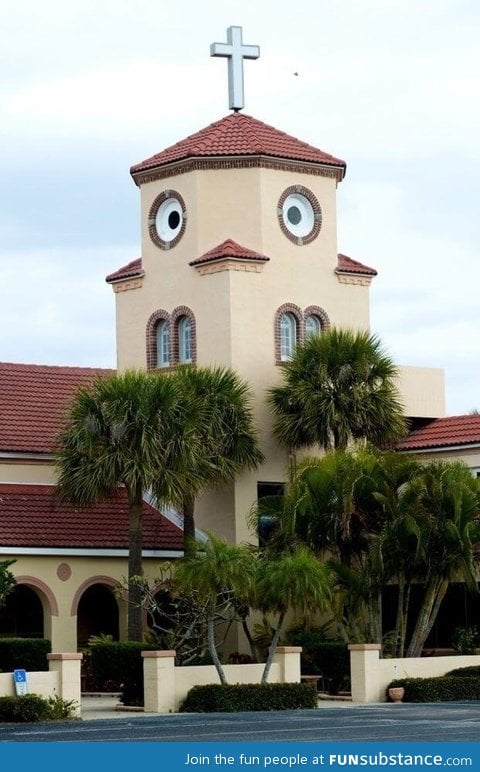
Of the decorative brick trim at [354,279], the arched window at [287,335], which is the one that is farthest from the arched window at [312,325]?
the decorative brick trim at [354,279]

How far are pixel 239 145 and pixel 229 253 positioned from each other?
131 inches

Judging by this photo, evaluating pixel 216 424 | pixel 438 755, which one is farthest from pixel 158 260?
pixel 438 755

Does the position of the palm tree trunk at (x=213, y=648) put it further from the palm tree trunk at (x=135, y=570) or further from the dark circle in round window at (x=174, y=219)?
the dark circle in round window at (x=174, y=219)

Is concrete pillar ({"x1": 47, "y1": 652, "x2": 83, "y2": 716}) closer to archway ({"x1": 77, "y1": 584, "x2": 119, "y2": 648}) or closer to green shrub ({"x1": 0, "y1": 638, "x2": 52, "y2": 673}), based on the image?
green shrub ({"x1": 0, "y1": 638, "x2": 52, "y2": 673})

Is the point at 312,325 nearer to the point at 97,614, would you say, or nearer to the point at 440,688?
the point at 97,614

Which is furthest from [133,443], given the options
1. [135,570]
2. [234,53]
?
[234,53]

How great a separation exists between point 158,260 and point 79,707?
17423 millimetres

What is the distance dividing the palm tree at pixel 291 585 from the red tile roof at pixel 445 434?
1146 cm

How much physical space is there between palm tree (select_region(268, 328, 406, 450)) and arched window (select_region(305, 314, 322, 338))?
8.39ft

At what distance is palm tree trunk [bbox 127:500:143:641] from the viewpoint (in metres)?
42.4

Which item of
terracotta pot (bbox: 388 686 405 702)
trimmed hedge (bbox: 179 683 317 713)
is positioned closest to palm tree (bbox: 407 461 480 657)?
terracotta pot (bbox: 388 686 405 702)

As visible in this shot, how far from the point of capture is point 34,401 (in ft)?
163

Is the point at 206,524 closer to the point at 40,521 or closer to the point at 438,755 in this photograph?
the point at 40,521

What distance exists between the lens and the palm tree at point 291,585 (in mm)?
36781
